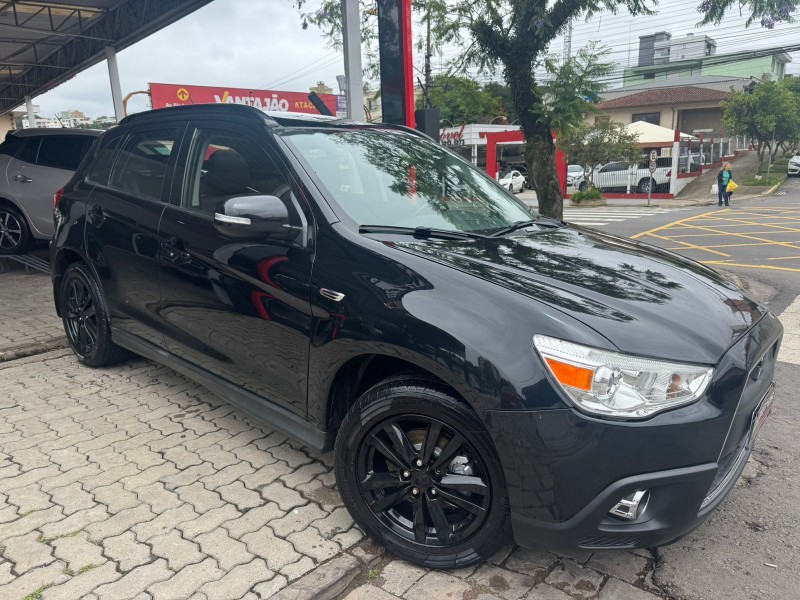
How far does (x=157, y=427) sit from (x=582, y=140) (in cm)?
2478

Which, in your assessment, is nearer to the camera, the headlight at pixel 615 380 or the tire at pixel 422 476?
the headlight at pixel 615 380

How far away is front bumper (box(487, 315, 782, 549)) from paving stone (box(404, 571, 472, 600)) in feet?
1.22

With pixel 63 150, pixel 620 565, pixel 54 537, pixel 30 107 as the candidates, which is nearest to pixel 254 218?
pixel 54 537

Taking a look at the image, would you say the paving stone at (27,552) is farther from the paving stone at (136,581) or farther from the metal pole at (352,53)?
the metal pole at (352,53)

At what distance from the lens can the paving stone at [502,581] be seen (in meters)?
2.27

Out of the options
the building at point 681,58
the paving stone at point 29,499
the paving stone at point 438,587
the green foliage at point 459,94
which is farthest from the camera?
the building at point 681,58

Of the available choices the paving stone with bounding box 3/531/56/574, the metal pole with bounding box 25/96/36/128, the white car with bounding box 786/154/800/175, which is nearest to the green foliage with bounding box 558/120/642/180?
the white car with bounding box 786/154/800/175

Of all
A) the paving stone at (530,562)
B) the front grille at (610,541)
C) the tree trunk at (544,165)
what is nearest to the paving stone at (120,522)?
the paving stone at (530,562)

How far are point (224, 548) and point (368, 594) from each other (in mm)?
658

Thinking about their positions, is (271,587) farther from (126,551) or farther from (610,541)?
(610,541)

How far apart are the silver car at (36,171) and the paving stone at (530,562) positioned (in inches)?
294

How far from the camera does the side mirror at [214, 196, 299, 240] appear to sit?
257cm

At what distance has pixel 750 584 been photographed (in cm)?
229

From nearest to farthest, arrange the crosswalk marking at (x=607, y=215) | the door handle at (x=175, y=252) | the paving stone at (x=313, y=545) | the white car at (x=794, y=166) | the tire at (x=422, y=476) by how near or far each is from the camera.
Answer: the tire at (x=422, y=476), the paving stone at (x=313, y=545), the door handle at (x=175, y=252), the crosswalk marking at (x=607, y=215), the white car at (x=794, y=166)
